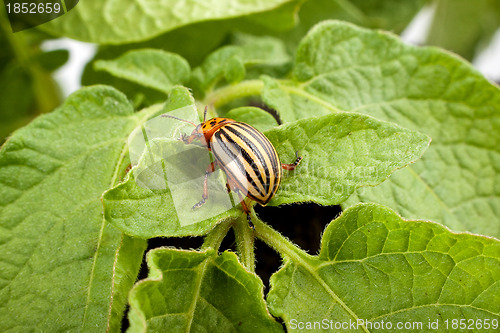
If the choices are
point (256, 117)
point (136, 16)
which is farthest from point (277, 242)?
point (136, 16)

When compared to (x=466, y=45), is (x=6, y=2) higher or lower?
higher

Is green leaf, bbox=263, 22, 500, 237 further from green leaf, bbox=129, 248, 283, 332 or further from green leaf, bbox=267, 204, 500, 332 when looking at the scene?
green leaf, bbox=129, 248, 283, 332

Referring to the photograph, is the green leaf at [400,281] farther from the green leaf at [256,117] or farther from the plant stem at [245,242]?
the green leaf at [256,117]

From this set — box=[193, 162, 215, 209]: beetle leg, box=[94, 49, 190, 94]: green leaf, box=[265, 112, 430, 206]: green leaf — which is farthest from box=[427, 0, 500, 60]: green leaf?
box=[193, 162, 215, 209]: beetle leg

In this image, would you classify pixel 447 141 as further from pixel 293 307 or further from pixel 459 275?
pixel 293 307

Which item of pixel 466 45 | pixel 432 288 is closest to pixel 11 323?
pixel 432 288

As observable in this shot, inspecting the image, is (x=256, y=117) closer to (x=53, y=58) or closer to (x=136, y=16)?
(x=136, y=16)

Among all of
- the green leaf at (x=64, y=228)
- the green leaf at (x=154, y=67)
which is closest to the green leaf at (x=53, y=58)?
the green leaf at (x=154, y=67)
